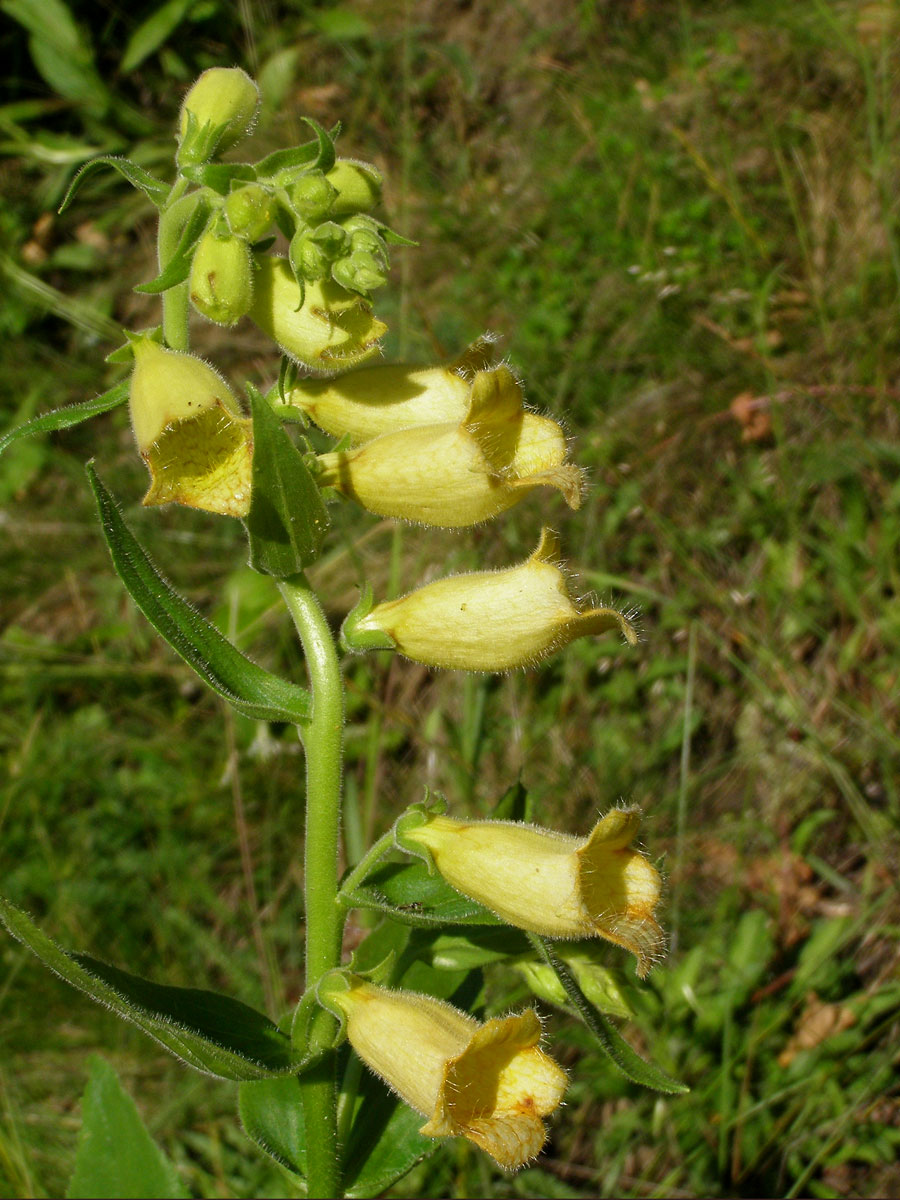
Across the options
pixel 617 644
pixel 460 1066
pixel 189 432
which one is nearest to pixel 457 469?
pixel 189 432

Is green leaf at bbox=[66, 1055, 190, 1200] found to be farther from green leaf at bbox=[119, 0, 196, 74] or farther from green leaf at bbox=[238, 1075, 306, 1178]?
Answer: green leaf at bbox=[119, 0, 196, 74]

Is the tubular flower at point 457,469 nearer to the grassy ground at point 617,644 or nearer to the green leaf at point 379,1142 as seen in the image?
the green leaf at point 379,1142

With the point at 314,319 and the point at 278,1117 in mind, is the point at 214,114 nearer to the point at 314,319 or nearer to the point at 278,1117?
the point at 314,319

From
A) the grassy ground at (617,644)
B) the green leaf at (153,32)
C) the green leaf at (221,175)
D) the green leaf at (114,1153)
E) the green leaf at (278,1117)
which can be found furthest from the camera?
A: the green leaf at (153,32)

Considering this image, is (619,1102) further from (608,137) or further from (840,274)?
(608,137)

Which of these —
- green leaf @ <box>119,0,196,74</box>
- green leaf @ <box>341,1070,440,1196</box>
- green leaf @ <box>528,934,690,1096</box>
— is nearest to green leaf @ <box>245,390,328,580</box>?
green leaf @ <box>528,934,690,1096</box>

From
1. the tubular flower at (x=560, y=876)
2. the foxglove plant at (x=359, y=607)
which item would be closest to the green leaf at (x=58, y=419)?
the foxglove plant at (x=359, y=607)

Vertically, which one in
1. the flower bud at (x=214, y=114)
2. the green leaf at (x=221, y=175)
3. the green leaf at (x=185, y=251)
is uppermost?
the flower bud at (x=214, y=114)

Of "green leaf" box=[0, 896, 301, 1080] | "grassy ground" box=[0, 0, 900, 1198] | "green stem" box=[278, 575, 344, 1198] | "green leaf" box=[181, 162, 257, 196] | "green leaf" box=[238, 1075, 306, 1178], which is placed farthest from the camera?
"grassy ground" box=[0, 0, 900, 1198]
